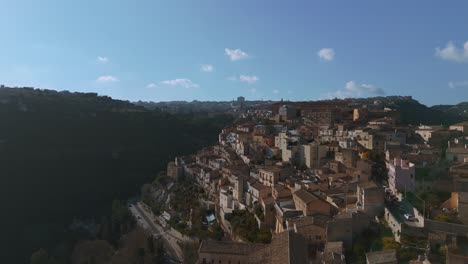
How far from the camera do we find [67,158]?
60.7 meters

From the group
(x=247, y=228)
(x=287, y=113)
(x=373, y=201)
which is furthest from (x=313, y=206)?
(x=287, y=113)

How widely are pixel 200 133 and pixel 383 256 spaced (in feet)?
233

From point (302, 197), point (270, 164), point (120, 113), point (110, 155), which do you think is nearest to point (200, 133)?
point (120, 113)

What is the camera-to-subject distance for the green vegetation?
23723 mm

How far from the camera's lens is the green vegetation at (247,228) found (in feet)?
77.8

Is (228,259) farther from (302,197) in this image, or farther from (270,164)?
(270,164)

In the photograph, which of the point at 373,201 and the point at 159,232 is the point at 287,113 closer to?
the point at 159,232

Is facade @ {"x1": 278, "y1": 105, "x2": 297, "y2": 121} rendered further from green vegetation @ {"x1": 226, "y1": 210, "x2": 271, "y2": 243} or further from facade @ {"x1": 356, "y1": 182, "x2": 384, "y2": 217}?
facade @ {"x1": 356, "y1": 182, "x2": 384, "y2": 217}

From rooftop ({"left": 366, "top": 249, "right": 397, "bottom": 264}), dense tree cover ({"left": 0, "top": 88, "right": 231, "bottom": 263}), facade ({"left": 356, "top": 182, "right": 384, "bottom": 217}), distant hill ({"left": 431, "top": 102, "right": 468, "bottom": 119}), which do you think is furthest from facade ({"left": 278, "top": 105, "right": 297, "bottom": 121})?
distant hill ({"left": 431, "top": 102, "right": 468, "bottom": 119})

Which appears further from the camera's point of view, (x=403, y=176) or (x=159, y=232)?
(x=159, y=232)

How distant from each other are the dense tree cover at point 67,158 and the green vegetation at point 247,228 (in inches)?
856

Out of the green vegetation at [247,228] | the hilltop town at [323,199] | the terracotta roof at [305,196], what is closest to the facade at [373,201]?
the hilltop town at [323,199]

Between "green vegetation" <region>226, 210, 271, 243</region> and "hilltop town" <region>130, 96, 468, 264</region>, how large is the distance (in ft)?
0.28

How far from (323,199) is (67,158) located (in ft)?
158
